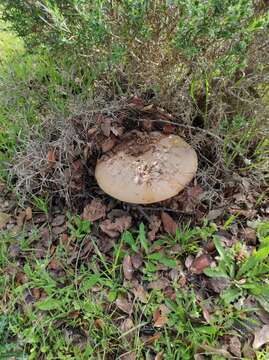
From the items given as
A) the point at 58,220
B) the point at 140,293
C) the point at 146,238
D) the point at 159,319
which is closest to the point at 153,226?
the point at 146,238

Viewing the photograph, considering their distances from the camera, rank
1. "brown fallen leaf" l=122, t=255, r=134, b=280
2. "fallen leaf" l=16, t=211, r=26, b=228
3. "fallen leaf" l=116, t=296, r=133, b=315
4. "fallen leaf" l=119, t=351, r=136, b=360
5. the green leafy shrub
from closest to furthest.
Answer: the green leafy shrub < "fallen leaf" l=119, t=351, r=136, b=360 < "fallen leaf" l=116, t=296, r=133, b=315 < "brown fallen leaf" l=122, t=255, r=134, b=280 < "fallen leaf" l=16, t=211, r=26, b=228

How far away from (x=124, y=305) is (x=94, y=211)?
2.05 ft

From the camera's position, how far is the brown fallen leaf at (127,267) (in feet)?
6.68

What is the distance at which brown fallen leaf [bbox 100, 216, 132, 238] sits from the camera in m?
2.18

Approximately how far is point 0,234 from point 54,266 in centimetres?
48

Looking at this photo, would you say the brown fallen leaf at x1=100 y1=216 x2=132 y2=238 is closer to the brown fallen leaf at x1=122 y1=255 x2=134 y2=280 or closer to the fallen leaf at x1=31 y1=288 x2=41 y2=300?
the brown fallen leaf at x1=122 y1=255 x2=134 y2=280

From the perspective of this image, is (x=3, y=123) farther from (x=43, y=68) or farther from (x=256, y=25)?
(x=256, y=25)

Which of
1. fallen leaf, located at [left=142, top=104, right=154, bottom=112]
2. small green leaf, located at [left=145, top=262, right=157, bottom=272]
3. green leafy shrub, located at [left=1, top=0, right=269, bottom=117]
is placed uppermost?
green leafy shrub, located at [left=1, top=0, right=269, bottom=117]

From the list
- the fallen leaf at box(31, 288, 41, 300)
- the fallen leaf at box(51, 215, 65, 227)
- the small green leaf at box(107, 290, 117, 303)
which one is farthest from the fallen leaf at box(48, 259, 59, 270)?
the small green leaf at box(107, 290, 117, 303)

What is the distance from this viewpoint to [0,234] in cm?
232

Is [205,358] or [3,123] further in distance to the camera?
[3,123]

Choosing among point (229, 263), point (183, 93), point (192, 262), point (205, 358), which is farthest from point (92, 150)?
point (205, 358)

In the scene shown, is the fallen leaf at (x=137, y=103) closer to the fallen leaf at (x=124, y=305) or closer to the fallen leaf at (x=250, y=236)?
the fallen leaf at (x=250, y=236)

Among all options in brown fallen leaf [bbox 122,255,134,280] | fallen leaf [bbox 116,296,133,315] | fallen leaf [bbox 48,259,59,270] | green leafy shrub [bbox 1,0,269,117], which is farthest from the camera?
fallen leaf [bbox 48,259,59,270]
